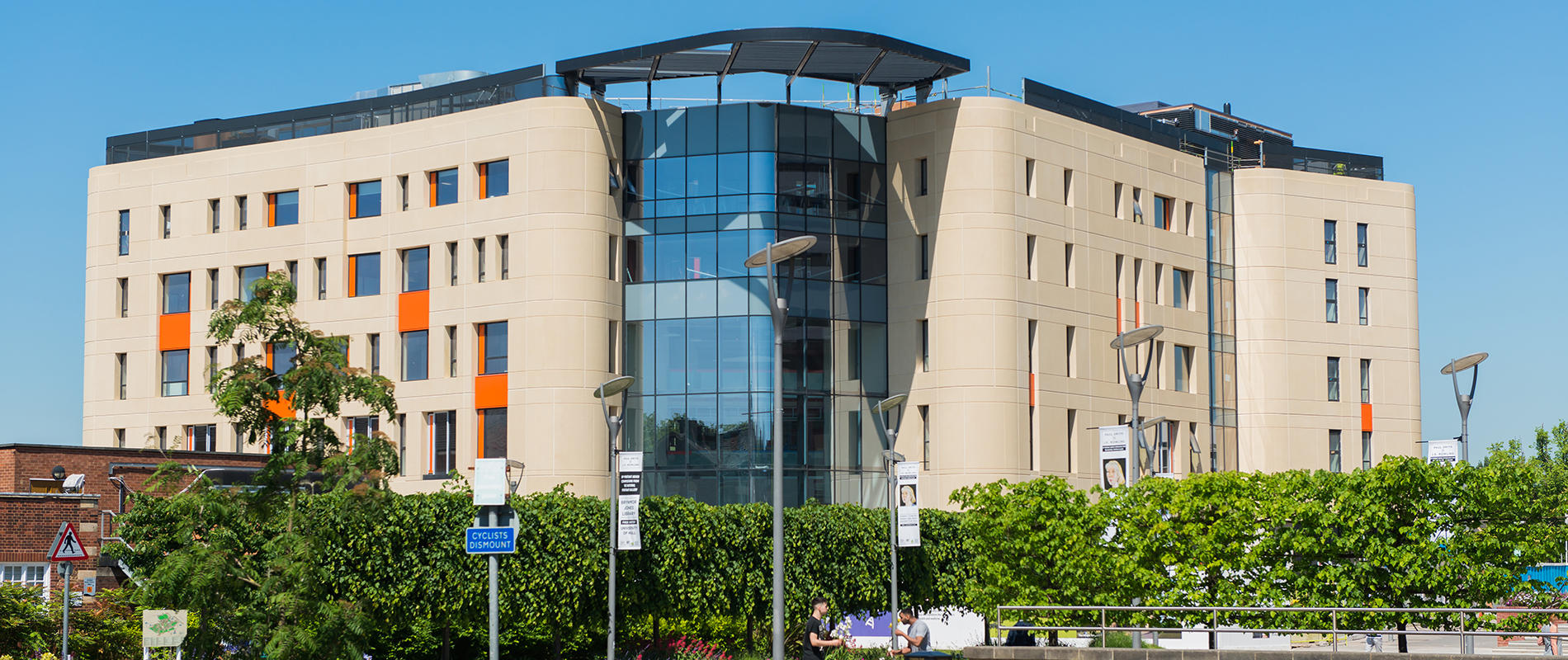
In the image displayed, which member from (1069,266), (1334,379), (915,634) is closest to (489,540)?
(915,634)

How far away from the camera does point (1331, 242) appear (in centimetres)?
6334

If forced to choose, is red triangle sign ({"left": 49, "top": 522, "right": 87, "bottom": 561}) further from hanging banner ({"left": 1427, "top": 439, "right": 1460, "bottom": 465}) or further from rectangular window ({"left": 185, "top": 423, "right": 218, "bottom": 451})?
rectangular window ({"left": 185, "top": 423, "right": 218, "bottom": 451})

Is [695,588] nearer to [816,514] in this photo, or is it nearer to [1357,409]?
[816,514]

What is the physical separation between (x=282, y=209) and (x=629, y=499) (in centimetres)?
3174

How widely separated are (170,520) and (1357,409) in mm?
47735

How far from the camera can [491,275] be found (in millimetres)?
53156

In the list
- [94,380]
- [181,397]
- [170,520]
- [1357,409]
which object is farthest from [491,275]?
[1357,409]

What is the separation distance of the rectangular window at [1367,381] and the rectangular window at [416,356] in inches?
1353

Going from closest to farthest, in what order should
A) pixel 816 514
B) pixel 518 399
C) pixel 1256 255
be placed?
pixel 816 514 < pixel 518 399 < pixel 1256 255

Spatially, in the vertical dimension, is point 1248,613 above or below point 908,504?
below

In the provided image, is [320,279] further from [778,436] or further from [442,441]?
[778,436]

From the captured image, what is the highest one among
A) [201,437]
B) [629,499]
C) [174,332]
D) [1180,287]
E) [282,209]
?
[282,209]

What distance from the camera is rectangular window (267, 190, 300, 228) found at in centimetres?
5722

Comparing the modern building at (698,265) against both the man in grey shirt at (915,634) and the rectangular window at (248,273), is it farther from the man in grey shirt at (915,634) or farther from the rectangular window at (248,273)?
the man in grey shirt at (915,634)
